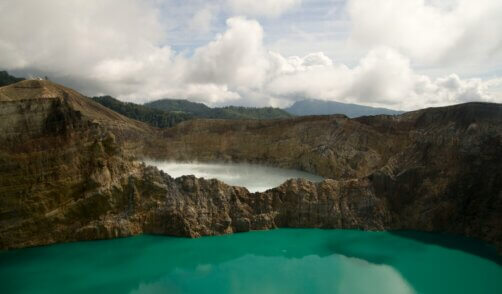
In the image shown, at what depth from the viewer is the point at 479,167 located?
77.5ft

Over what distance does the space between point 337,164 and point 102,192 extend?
1952 cm

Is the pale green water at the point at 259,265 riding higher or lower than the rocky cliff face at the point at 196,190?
lower

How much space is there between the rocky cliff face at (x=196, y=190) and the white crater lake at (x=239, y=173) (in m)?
4.65

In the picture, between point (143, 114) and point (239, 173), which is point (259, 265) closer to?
point (239, 173)

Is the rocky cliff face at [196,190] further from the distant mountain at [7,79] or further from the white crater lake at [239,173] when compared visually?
the distant mountain at [7,79]

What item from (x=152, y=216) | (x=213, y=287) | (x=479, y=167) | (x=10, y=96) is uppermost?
(x=10, y=96)

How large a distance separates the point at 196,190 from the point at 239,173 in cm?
1241

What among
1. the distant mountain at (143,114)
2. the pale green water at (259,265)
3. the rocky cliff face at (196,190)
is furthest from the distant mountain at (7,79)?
the pale green water at (259,265)

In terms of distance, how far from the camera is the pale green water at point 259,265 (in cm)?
1659

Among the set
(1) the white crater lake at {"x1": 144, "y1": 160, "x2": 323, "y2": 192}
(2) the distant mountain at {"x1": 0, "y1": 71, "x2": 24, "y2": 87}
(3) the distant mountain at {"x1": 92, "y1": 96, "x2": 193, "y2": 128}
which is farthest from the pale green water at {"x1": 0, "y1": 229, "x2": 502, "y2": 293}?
(3) the distant mountain at {"x1": 92, "y1": 96, "x2": 193, "y2": 128}

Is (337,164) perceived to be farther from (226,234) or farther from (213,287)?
(213,287)

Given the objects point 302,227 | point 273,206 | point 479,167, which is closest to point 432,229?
point 479,167

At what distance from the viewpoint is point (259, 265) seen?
19.0m

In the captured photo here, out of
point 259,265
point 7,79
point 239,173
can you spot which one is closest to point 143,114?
point 7,79
